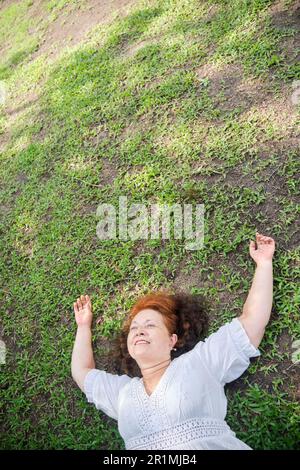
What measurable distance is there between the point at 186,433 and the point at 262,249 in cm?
133

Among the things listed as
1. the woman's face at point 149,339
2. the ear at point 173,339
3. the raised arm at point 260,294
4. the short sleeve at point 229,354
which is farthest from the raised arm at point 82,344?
the raised arm at point 260,294

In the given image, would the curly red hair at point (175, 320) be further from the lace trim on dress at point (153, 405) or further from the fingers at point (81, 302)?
the fingers at point (81, 302)

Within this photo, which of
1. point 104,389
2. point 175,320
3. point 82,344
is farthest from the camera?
point 82,344

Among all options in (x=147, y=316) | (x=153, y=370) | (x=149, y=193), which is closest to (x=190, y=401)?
(x=153, y=370)

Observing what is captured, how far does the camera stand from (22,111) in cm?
588

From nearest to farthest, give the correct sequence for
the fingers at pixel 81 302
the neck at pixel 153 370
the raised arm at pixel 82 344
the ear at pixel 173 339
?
the neck at pixel 153 370 → the ear at pixel 173 339 → the raised arm at pixel 82 344 → the fingers at pixel 81 302

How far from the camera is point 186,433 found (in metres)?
2.40

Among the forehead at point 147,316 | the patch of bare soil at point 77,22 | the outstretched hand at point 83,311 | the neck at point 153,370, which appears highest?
the patch of bare soil at point 77,22

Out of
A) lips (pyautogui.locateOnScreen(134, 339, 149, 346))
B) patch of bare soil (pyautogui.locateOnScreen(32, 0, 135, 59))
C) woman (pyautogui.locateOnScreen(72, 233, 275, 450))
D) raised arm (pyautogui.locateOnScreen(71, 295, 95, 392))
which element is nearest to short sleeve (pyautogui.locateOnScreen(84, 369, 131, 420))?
woman (pyautogui.locateOnScreen(72, 233, 275, 450))

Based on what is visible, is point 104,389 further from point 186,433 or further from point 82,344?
point 186,433

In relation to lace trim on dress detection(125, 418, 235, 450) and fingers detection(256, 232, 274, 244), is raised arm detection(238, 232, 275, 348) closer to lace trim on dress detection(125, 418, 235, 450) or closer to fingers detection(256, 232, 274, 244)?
fingers detection(256, 232, 274, 244)

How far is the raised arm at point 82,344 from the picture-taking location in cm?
309

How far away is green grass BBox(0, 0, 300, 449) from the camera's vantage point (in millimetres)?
3025
